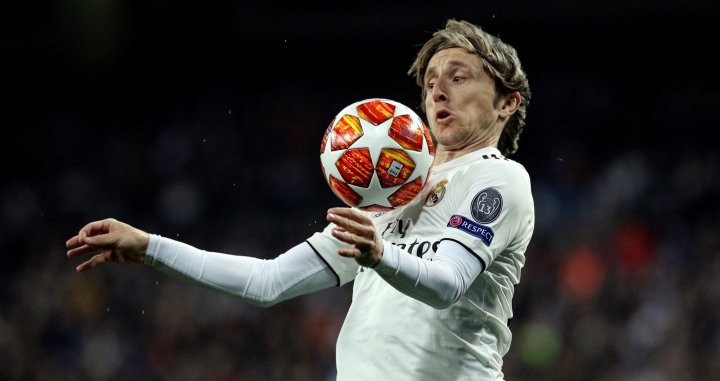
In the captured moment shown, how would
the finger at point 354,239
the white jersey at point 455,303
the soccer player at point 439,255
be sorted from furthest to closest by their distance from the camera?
1. the white jersey at point 455,303
2. the soccer player at point 439,255
3. the finger at point 354,239

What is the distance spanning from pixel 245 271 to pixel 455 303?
842 millimetres

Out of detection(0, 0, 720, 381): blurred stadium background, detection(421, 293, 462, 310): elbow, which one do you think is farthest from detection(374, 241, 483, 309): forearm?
detection(0, 0, 720, 381): blurred stadium background

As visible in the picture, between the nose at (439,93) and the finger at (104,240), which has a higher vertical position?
the nose at (439,93)

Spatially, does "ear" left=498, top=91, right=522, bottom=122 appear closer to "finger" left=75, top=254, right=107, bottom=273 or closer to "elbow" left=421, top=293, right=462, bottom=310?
"elbow" left=421, top=293, right=462, bottom=310

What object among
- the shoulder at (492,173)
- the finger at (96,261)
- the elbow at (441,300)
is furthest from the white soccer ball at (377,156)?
the finger at (96,261)

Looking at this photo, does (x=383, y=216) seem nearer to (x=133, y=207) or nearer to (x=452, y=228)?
(x=452, y=228)

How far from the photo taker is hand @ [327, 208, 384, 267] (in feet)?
10.0

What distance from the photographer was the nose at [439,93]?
397cm

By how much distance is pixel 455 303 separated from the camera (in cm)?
369

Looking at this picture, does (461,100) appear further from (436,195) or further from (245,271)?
(245,271)

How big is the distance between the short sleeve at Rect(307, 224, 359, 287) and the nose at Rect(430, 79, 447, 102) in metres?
0.66

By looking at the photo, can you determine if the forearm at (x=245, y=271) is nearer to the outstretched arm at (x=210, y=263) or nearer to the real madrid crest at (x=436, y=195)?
the outstretched arm at (x=210, y=263)

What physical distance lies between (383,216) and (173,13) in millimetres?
12872

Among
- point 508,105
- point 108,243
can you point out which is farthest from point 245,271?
point 508,105
